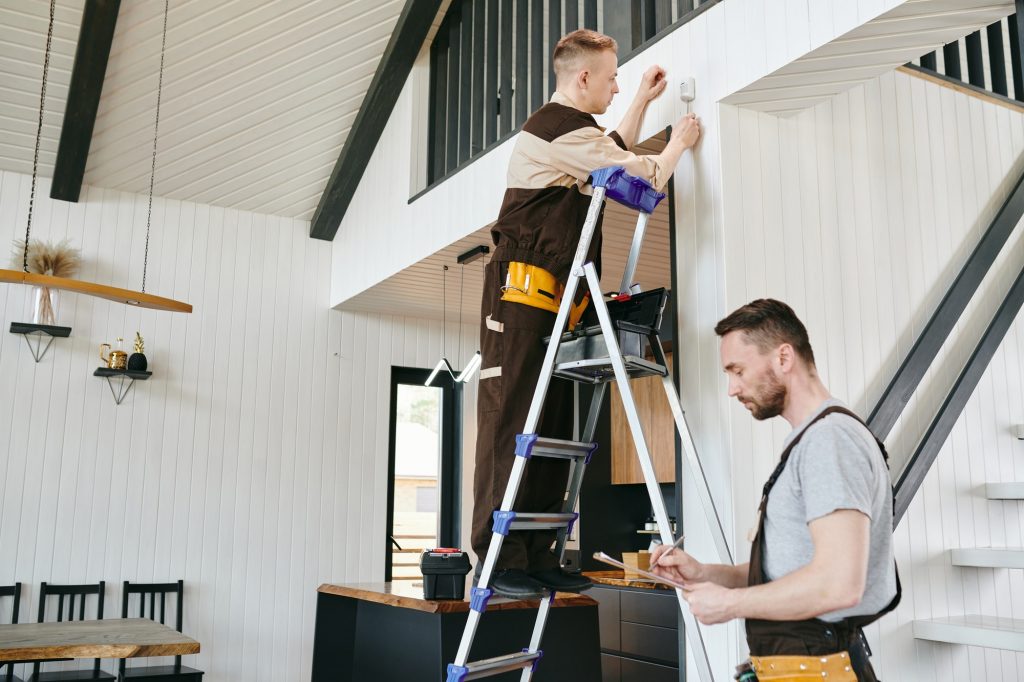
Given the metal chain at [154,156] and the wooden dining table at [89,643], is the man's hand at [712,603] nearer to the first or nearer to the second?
the wooden dining table at [89,643]

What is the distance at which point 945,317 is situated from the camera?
10.9ft

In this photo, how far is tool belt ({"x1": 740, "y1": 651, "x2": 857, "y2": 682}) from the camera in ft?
5.28

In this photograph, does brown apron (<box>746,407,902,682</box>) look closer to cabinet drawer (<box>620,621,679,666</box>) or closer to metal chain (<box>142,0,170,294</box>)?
cabinet drawer (<box>620,621,679,666</box>)

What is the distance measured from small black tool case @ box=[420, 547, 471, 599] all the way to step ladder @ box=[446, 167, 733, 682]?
37.2 inches

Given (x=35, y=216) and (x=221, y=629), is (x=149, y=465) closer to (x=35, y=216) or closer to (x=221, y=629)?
(x=221, y=629)

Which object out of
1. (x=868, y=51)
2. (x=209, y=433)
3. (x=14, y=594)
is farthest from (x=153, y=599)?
(x=868, y=51)

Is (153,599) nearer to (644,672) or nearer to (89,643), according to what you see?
(89,643)

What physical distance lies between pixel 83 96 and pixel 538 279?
3648 millimetres

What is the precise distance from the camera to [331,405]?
6496 mm

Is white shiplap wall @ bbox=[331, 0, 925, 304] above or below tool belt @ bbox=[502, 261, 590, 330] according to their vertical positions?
above

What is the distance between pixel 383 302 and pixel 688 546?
13.0 feet

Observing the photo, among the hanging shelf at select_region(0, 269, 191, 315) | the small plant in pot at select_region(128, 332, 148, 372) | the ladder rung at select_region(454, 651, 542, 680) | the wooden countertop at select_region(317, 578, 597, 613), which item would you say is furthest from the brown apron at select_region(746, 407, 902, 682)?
the small plant in pot at select_region(128, 332, 148, 372)

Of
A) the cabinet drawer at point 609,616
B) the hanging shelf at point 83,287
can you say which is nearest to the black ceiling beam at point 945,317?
the hanging shelf at point 83,287

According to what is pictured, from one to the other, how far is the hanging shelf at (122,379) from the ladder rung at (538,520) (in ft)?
12.2
